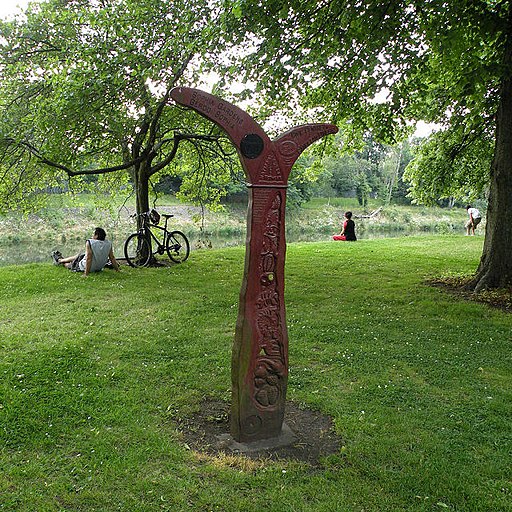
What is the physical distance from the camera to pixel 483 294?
9516 mm

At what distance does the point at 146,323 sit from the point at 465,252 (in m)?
11.6

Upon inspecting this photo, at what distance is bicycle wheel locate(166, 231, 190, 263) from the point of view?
1383cm

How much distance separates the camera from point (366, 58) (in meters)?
8.48

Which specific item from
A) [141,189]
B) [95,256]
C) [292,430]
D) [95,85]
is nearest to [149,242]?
[141,189]

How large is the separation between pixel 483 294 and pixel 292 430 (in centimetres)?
614

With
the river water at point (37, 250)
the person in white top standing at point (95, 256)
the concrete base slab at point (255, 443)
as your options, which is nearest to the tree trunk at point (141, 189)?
the person in white top standing at point (95, 256)

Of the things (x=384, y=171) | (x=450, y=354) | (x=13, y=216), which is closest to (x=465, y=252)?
(x=450, y=354)

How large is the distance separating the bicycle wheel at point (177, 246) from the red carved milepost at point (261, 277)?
946cm

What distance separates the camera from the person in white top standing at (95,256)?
1164 centimetres

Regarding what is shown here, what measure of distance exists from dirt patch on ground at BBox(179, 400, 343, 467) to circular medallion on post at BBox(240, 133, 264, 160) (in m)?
2.52

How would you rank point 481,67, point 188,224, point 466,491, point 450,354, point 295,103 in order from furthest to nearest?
point 188,224, point 295,103, point 481,67, point 450,354, point 466,491

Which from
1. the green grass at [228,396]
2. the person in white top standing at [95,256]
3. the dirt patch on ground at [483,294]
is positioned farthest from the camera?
the person in white top standing at [95,256]

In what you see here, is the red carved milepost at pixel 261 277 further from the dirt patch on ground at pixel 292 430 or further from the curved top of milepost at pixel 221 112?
the dirt patch on ground at pixel 292 430

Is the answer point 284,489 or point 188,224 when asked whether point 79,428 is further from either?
point 188,224
